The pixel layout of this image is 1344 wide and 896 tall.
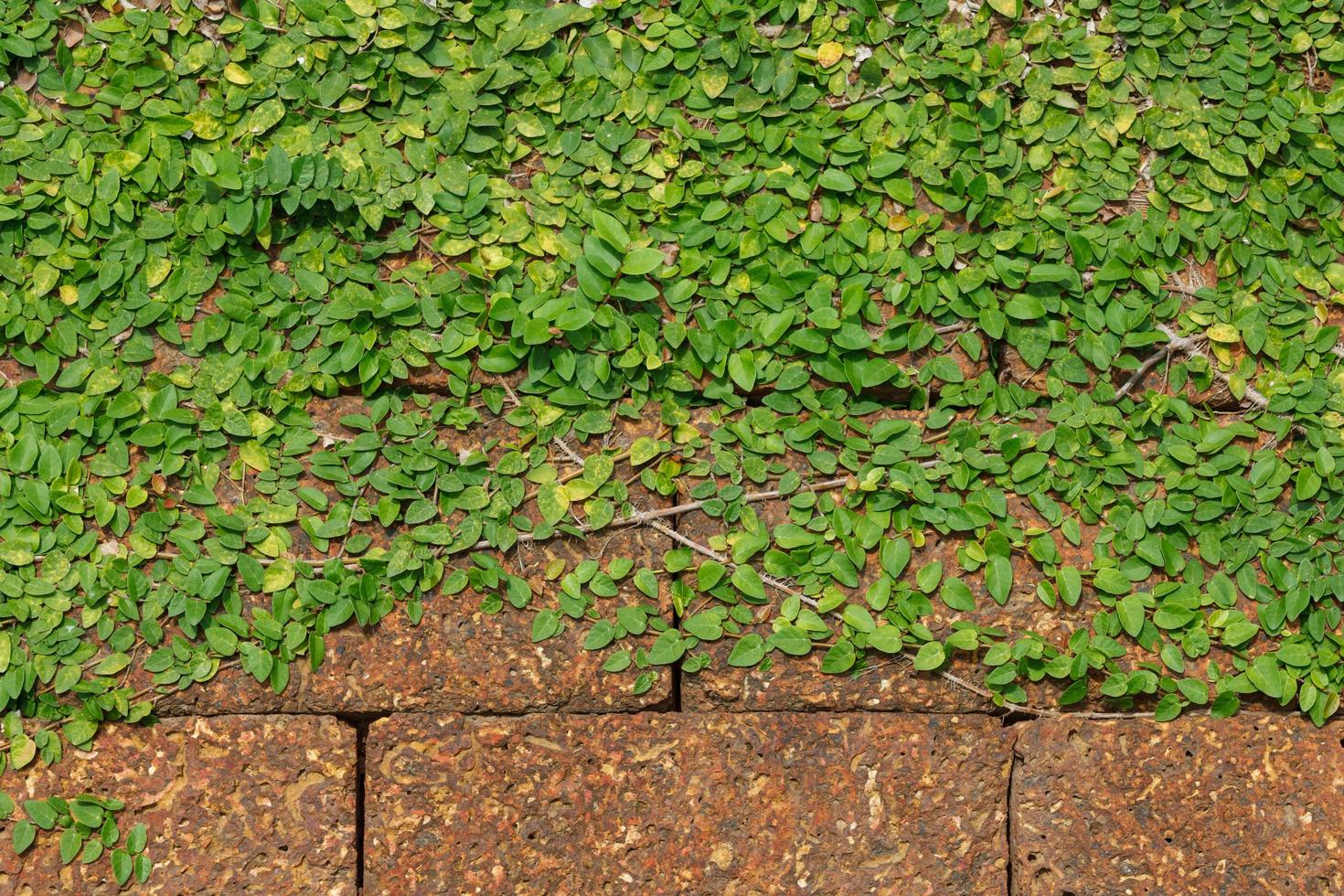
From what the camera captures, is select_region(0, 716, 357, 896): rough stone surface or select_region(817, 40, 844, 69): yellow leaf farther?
select_region(817, 40, 844, 69): yellow leaf

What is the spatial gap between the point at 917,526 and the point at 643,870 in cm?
82

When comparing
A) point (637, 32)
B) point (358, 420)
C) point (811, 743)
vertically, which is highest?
point (637, 32)

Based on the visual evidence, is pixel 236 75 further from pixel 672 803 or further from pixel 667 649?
pixel 672 803

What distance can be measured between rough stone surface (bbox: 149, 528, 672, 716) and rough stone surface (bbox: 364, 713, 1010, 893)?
0.14ft

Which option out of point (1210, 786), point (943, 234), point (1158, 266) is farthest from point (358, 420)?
point (1210, 786)

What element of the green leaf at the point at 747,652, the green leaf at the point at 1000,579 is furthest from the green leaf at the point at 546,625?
the green leaf at the point at 1000,579

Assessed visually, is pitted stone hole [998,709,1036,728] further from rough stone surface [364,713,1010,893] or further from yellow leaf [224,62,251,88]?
yellow leaf [224,62,251,88]

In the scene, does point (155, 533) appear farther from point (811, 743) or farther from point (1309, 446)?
point (1309, 446)

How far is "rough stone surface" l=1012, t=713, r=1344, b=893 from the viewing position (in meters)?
2.30

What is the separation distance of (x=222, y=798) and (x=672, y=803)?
0.83 metres

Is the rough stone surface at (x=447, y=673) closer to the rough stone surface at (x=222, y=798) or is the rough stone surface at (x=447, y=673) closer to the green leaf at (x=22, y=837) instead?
the rough stone surface at (x=222, y=798)

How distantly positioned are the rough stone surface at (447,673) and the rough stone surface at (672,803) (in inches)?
1.7

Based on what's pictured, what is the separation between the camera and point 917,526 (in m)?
2.36

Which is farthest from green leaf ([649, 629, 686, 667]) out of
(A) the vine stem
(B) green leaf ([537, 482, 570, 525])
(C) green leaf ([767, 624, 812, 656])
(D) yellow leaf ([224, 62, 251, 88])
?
(D) yellow leaf ([224, 62, 251, 88])
